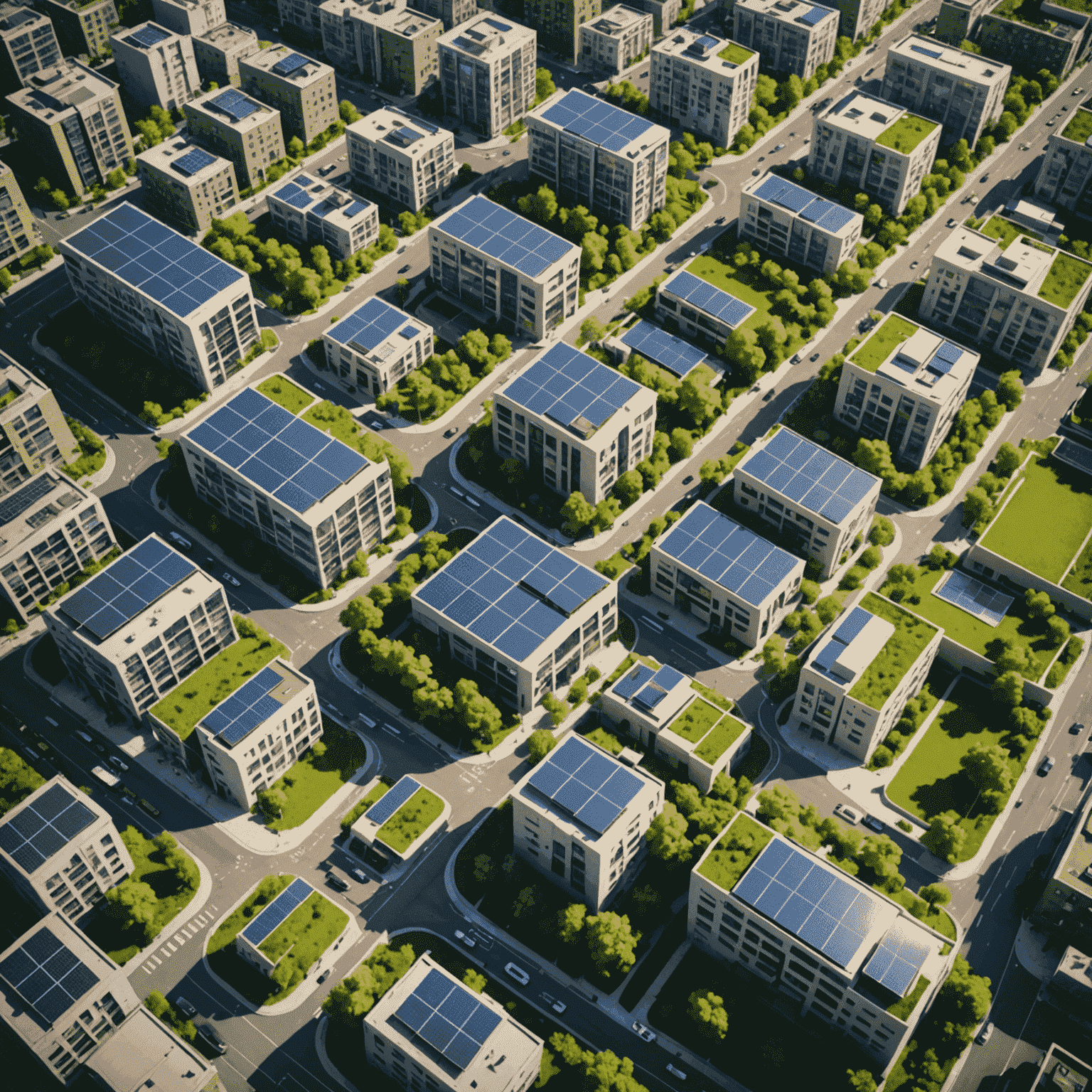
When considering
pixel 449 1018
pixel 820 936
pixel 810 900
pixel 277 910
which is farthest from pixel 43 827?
pixel 820 936

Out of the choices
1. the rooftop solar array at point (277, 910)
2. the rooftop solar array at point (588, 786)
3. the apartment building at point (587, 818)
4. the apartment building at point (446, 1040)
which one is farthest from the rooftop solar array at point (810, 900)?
the rooftop solar array at point (277, 910)

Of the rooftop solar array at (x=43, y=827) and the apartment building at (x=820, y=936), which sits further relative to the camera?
the rooftop solar array at (x=43, y=827)

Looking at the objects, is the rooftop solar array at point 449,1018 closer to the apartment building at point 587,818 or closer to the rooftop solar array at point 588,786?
the apartment building at point 587,818

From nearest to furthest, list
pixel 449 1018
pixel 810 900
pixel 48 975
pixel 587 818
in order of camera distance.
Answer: pixel 449 1018
pixel 48 975
pixel 810 900
pixel 587 818

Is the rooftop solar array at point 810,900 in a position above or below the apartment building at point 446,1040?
above

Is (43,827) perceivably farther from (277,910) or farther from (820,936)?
(820,936)

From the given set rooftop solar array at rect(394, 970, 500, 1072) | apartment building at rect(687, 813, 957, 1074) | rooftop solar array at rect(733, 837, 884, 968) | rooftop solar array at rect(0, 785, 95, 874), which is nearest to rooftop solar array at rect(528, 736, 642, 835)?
apartment building at rect(687, 813, 957, 1074)

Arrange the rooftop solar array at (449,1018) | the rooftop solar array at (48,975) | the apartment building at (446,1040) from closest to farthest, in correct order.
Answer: the apartment building at (446,1040), the rooftop solar array at (449,1018), the rooftop solar array at (48,975)
